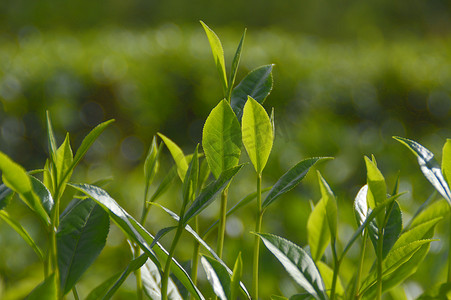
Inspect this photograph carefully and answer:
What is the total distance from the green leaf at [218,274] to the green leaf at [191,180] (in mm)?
62

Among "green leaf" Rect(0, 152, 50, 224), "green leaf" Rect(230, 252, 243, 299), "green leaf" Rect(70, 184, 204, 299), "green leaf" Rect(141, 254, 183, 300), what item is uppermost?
"green leaf" Rect(0, 152, 50, 224)

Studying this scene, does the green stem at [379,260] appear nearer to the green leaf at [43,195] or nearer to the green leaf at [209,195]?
the green leaf at [209,195]

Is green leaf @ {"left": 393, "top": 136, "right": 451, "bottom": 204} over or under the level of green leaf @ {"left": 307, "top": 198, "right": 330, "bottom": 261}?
over

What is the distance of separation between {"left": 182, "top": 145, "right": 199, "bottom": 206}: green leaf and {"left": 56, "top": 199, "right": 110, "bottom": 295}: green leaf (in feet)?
0.28

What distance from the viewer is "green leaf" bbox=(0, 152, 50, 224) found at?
0.40 metres

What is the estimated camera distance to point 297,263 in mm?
476

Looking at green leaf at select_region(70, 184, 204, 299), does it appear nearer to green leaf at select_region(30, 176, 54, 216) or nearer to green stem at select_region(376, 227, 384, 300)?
green leaf at select_region(30, 176, 54, 216)

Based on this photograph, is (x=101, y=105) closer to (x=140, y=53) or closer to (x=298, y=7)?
(x=140, y=53)

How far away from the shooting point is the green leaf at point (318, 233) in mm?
569

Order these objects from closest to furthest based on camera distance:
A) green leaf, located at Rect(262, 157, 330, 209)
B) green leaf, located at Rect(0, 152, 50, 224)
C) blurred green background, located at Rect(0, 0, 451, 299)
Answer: green leaf, located at Rect(0, 152, 50, 224)
green leaf, located at Rect(262, 157, 330, 209)
blurred green background, located at Rect(0, 0, 451, 299)

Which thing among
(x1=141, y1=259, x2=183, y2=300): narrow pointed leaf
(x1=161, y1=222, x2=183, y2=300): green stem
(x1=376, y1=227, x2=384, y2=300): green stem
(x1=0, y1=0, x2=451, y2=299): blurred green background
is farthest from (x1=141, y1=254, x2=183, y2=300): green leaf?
(x1=0, y1=0, x2=451, y2=299): blurred green background

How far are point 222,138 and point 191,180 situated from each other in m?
0.05

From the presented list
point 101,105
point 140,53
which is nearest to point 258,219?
point 101,105

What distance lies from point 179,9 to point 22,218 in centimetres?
1259
